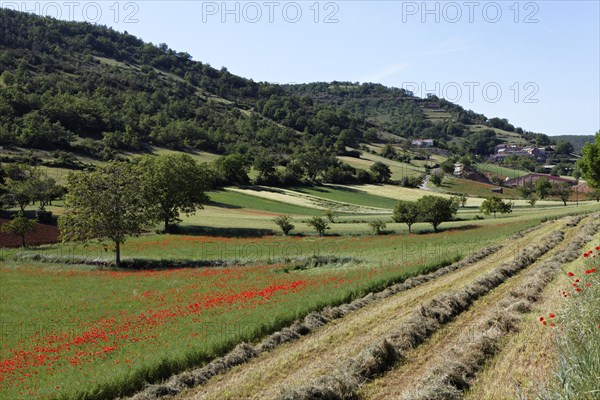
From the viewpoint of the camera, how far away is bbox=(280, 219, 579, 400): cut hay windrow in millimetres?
11586

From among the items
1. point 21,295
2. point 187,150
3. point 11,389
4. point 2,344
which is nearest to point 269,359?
point 11,389

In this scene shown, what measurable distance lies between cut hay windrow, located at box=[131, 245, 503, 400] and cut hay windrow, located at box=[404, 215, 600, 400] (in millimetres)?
7634

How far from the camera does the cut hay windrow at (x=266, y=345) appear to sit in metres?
14.5

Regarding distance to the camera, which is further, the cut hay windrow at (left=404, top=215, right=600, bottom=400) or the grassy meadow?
the grassy meadow

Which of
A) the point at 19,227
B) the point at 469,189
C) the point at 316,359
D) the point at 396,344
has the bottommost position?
the point at 316,359

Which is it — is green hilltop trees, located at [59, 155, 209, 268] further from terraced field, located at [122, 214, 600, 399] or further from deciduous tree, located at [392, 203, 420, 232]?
deciduous tree, located at [392, 203, 420, 232]

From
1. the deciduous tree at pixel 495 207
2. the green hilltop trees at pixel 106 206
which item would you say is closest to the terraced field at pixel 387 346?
the green hilltop trees at pixel 106 206

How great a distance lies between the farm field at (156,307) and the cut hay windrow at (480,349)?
30.2ft

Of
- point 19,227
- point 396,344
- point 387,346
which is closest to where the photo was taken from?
point 387,346

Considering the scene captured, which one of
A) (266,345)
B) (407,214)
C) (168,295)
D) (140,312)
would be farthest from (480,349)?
(407,214)

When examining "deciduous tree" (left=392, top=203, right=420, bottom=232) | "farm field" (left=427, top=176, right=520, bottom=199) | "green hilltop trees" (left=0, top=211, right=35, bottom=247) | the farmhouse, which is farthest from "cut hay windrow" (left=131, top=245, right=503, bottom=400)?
the farmhouse

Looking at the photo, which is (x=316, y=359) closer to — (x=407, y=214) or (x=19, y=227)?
(x=19, y=227)

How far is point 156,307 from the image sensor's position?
88.3 feet

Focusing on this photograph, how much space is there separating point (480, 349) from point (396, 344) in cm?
272
